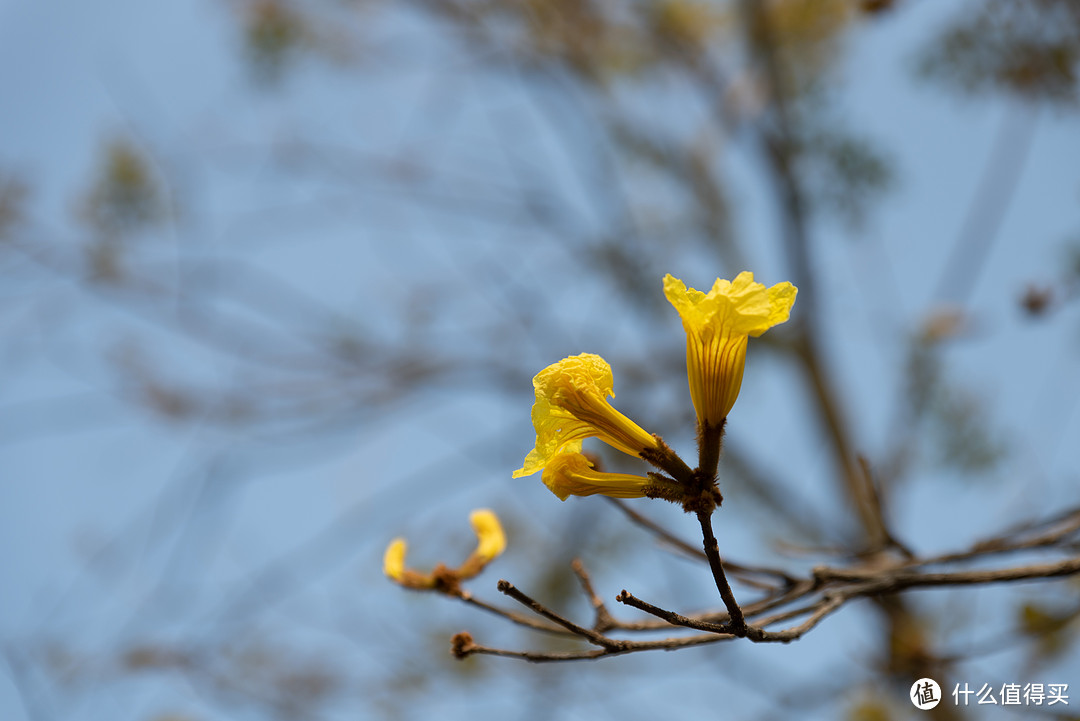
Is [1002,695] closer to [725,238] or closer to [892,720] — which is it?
[892,720]

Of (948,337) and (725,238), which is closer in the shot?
(948,337)

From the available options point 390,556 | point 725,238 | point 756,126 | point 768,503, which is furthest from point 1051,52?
point 725,238

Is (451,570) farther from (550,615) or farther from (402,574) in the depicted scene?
(550,615)

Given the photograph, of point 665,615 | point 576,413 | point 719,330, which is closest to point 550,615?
point 665,615

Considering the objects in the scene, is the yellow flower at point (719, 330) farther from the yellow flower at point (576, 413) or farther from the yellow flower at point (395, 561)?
the yellow flower at point (395, 561)

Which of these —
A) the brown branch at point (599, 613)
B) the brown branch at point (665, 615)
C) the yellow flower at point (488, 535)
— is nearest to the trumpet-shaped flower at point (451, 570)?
the yellow flower at point (488, 535)

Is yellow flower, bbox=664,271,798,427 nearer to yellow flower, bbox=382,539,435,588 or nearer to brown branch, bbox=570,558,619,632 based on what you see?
brown branch, bbox=570,558,619,632
